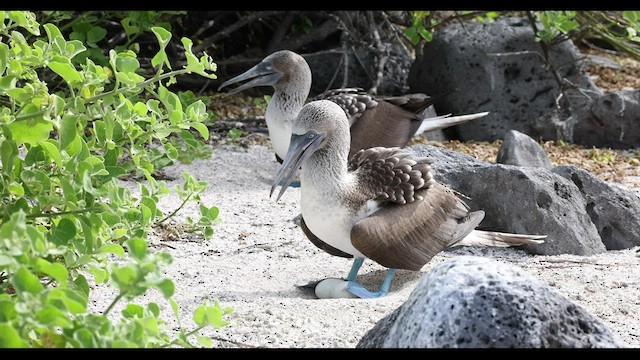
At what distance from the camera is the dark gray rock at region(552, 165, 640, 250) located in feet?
17.6

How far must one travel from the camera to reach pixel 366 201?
441 cm

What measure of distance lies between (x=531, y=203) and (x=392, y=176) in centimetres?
108

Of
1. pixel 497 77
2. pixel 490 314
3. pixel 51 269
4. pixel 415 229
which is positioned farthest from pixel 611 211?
pixel 51 269

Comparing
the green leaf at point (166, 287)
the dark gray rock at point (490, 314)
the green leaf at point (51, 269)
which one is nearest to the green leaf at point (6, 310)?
the green leaf at point (51, 269)

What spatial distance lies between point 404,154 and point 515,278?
1.96m

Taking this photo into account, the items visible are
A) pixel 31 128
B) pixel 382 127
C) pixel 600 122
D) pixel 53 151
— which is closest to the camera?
pixel 31 128

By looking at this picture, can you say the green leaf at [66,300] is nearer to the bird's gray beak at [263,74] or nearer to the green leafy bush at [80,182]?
the green leafy bush at [80,182]

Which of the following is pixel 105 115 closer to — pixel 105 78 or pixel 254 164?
pixel 105 78

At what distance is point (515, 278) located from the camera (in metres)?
2.78

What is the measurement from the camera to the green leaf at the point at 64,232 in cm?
312

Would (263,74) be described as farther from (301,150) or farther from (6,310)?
(6,310)

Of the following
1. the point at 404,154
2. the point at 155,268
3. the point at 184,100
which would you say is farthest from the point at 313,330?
the point at 184,100

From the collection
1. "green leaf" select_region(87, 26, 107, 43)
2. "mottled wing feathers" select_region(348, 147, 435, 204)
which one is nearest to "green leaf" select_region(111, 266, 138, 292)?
"mottled wing feathers" select_region(348, 147, 435, 204)

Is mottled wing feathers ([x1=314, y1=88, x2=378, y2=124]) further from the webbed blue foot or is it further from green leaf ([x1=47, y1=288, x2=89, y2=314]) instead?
green leaf ([x1=47, y1=288, x2=89, y2=314])
